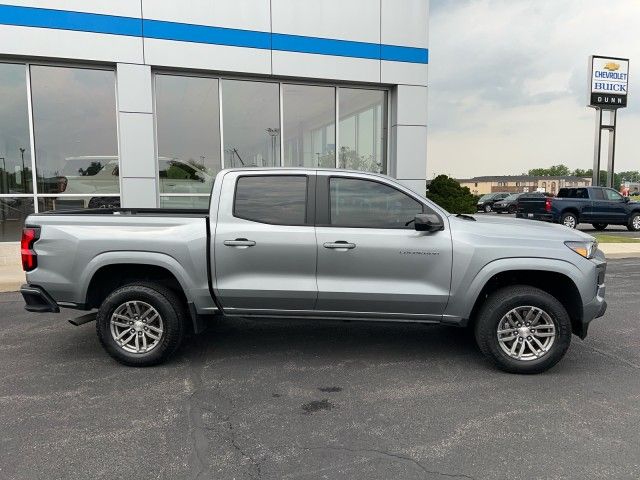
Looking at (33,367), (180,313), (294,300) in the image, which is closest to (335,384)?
(294,300)

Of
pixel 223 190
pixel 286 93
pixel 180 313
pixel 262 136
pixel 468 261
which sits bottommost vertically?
pixel 180 313

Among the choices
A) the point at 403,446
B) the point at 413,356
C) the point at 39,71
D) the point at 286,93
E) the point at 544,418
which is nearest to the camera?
the point at 403,446

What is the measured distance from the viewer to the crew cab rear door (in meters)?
4.40

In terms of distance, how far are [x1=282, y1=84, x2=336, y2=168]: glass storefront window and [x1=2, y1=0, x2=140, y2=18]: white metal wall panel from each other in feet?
12.3

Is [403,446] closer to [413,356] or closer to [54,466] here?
[413,356]

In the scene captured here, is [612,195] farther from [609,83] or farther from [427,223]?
[427,223]

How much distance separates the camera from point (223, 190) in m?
4.60

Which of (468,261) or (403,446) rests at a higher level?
(468,261)

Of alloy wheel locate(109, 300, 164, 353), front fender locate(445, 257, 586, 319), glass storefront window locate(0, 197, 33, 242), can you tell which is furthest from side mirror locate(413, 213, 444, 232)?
glass storefront window locate(0, 197, 33, 242)

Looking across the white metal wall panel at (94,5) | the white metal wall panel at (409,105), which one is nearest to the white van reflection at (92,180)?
the white metal wall panel at (94,5)

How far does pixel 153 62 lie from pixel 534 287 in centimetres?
951

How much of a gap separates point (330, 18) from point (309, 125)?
2588 millimetres

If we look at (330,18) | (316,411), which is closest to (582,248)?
(316,411)

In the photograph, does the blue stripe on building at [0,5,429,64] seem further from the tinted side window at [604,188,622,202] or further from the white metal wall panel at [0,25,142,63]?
the tinted side window at [604,188,622,202]
